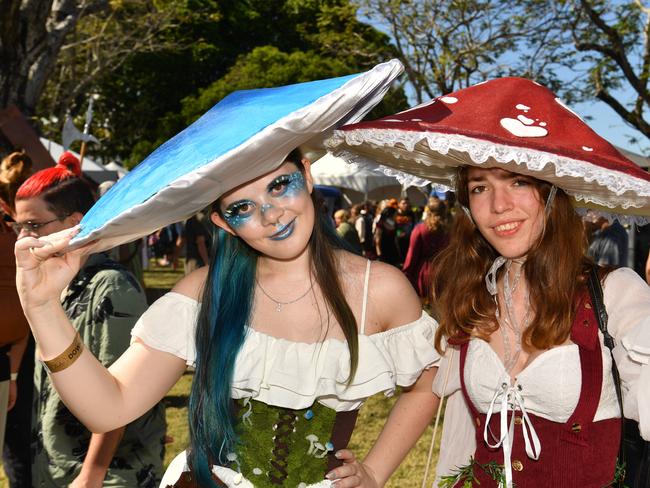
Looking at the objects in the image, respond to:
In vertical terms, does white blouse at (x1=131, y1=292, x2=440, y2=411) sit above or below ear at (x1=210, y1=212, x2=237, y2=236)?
below

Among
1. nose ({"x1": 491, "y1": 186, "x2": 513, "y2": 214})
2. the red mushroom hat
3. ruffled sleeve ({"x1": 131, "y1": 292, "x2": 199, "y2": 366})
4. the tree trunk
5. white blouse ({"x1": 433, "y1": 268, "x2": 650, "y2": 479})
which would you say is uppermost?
the red mushroom hat

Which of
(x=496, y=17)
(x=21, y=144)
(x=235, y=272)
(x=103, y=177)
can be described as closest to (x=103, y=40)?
(x=103, y=177)

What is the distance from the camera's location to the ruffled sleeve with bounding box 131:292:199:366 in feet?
6.53

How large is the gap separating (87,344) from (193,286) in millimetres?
711

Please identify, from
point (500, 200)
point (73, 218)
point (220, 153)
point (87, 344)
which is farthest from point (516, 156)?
point (73, 218)

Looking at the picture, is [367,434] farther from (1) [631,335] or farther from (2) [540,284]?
(1) [631,335]

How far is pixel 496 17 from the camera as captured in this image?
56.5 feet

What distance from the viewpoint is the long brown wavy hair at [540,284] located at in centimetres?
208

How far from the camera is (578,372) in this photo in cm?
203

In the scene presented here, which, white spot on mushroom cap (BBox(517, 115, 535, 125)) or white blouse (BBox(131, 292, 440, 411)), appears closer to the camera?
white spot on mushroom cap (BBox(517, 115, 535, 125))

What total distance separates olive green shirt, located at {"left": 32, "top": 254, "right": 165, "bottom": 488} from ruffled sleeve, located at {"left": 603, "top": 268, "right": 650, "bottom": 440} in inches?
64.6

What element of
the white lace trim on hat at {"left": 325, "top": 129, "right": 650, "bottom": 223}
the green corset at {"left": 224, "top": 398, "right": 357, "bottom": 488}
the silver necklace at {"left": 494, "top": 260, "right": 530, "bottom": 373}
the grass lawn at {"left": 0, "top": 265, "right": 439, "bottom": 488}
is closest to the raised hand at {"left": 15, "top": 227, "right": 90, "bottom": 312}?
the green corset at {"left": 224, "top": 398, "right": 357, "bottom": 488}

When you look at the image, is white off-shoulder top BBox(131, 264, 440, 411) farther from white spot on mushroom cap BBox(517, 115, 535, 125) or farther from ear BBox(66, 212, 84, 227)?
ear BBox(66, 212, 84, 227)

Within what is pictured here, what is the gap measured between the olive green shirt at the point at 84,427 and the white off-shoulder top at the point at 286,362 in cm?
67
